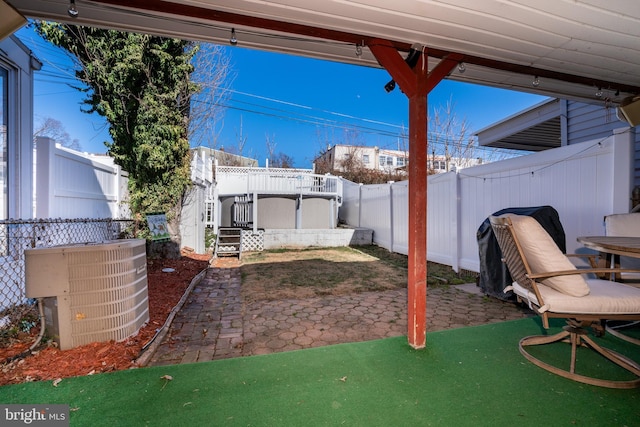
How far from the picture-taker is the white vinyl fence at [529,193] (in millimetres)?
3463

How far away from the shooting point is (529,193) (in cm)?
447

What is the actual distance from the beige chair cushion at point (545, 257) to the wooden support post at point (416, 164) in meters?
0.75

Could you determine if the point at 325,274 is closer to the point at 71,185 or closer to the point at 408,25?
the point at 71,185

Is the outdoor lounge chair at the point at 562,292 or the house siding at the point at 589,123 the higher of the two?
the house siding at the point at 589,123

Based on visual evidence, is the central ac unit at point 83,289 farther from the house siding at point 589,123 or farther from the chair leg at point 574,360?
the house siding at point 589,123

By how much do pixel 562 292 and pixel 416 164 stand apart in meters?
1.51

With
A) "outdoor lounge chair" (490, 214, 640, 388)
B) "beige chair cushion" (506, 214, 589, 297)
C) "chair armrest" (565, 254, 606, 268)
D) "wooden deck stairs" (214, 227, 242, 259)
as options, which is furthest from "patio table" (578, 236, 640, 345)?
"wooden deck stairs" (214, 227, 242, 259)

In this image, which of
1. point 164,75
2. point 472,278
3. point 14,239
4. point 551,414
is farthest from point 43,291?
point 472,278

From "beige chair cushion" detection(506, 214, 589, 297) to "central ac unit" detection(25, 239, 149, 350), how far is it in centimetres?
350

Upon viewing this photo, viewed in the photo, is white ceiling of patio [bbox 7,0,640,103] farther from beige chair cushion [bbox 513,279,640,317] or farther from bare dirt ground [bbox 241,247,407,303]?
bare dirt ground [bbox 241,247,407,303]

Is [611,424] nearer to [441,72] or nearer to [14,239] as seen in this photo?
[441,72]

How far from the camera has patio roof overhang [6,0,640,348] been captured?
2.12m

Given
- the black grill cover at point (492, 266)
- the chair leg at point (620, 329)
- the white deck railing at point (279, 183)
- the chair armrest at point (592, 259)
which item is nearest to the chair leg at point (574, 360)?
the chair leg at point (620, 329)

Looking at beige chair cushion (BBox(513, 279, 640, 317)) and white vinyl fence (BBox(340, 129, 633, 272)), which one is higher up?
white vinyl fence (BBox(340, 129, 633, 272))
